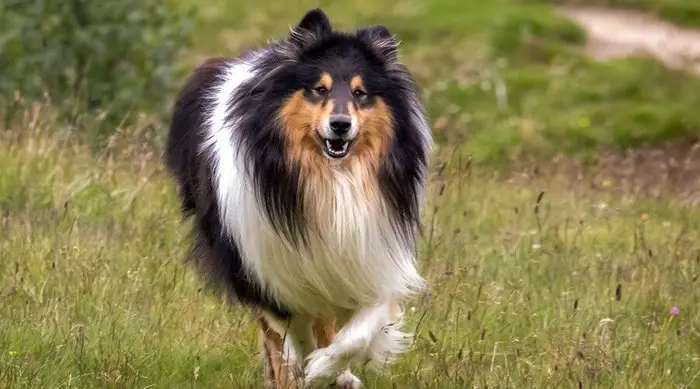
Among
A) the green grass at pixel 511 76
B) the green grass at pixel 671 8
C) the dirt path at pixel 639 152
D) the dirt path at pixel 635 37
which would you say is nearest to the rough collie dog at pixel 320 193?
the dirt path at pixel 639 152

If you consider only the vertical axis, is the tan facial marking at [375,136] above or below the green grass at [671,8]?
above

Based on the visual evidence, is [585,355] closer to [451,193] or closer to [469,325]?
[469,325]

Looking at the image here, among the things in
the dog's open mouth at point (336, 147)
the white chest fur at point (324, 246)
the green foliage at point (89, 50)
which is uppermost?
the dog's open mouth at point (336, 147)

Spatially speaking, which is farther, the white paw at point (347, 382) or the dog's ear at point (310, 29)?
the white paw at point (347, 382)

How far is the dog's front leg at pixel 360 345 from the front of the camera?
493 cm

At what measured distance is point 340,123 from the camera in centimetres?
479

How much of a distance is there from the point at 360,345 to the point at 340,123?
88 cm

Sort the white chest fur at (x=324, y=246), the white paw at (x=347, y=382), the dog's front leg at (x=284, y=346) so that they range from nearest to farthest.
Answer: the white chest fur at (x=324, y=246)
the dog's front leg at (x=284, y=346)
the white paw at (x=347, y=382)

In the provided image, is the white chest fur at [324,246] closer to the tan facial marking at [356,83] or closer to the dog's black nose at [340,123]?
the dog's black nose at [340,123]

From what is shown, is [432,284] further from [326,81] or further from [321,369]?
[326,81]

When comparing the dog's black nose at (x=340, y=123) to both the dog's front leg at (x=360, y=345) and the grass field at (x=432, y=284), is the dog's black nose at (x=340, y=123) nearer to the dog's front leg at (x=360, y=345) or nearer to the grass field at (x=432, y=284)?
the dog's front leg at (x=360, y=345)

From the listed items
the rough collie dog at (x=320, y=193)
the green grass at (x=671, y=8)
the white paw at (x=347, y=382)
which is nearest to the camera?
the rough collie dog at (x=320, y=193)

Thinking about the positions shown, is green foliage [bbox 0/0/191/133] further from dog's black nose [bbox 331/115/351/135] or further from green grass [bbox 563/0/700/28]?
green grass [bbox 563/0/700/28]

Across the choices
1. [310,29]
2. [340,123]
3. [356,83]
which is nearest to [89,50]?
[310,29]
